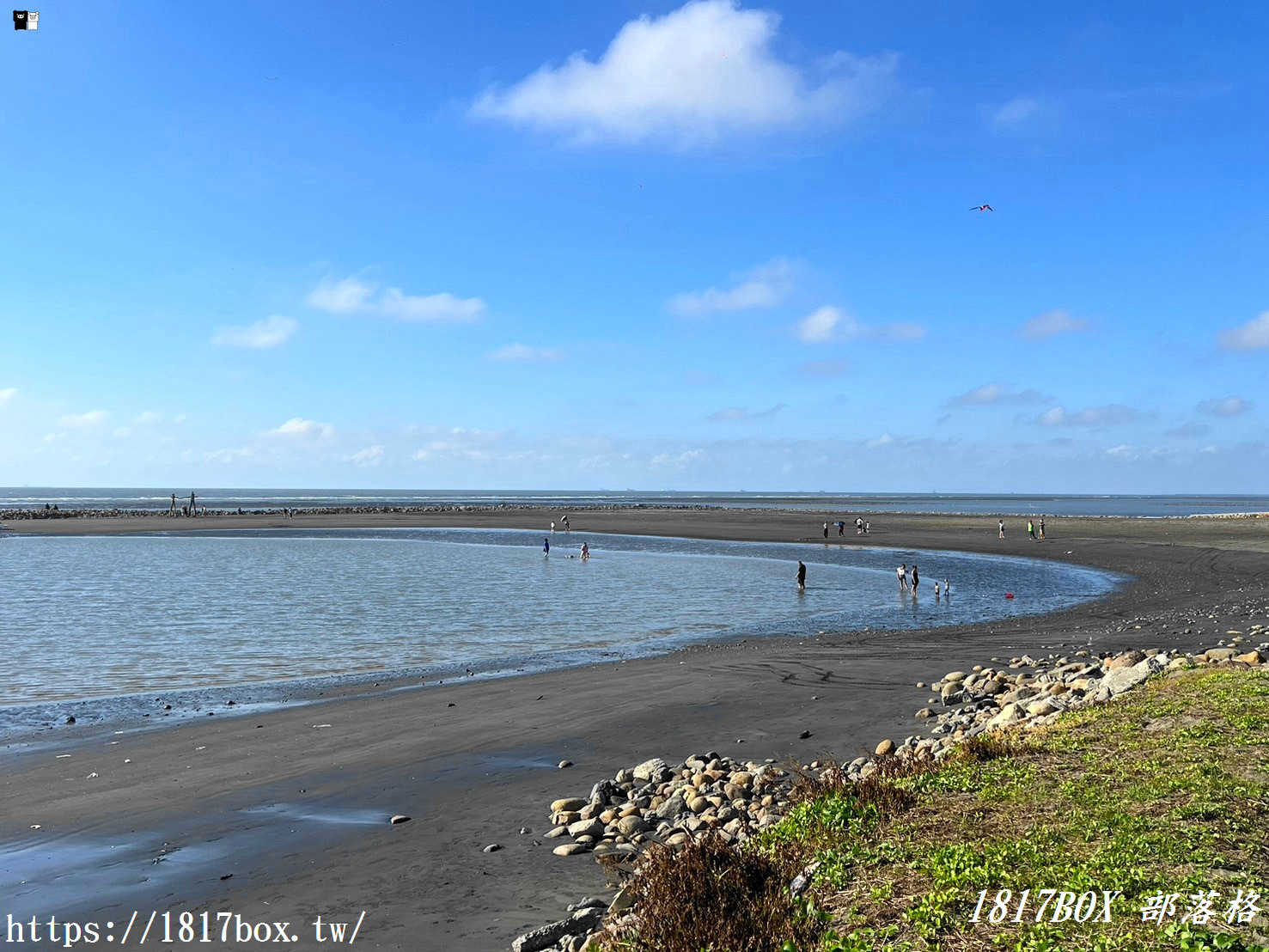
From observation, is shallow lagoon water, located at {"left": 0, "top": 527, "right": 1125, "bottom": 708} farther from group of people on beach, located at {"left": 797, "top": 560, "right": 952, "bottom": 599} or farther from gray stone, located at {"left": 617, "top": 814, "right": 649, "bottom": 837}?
gray stone, located at {"left": 617, "top": 814, "right": 649, "bottom": 837}

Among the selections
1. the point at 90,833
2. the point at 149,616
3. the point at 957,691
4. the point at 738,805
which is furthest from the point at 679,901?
the point at 149,616

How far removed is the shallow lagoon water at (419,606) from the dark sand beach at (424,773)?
3588 mm

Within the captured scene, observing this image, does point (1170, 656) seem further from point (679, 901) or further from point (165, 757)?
point (165, 757)

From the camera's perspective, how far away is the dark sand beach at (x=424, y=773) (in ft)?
29.6

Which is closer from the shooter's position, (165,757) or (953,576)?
(165,757)

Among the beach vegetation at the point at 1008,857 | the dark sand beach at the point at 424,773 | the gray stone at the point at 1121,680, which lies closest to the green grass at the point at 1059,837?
the beach vegetation at the point at 1008,857

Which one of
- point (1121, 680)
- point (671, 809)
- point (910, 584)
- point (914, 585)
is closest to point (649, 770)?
point (671, 809)

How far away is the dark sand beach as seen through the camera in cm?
902

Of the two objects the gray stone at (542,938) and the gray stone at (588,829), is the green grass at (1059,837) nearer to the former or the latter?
the gray stone at (542,938)

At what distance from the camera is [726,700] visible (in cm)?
1834

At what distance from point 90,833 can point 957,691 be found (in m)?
16.1

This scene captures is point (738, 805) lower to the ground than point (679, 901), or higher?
lower

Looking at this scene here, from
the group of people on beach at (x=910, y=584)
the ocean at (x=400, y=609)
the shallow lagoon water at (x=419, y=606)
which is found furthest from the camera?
the group of people on beach at (x=910, y=584)

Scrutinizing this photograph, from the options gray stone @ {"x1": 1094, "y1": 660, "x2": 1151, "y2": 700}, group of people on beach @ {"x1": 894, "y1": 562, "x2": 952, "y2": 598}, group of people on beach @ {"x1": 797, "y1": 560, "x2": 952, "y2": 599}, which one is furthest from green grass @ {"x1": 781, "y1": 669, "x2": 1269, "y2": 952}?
group of people on beach @ {"x1": 797, "y1": 560, "x2": 952, "y2": 599}
